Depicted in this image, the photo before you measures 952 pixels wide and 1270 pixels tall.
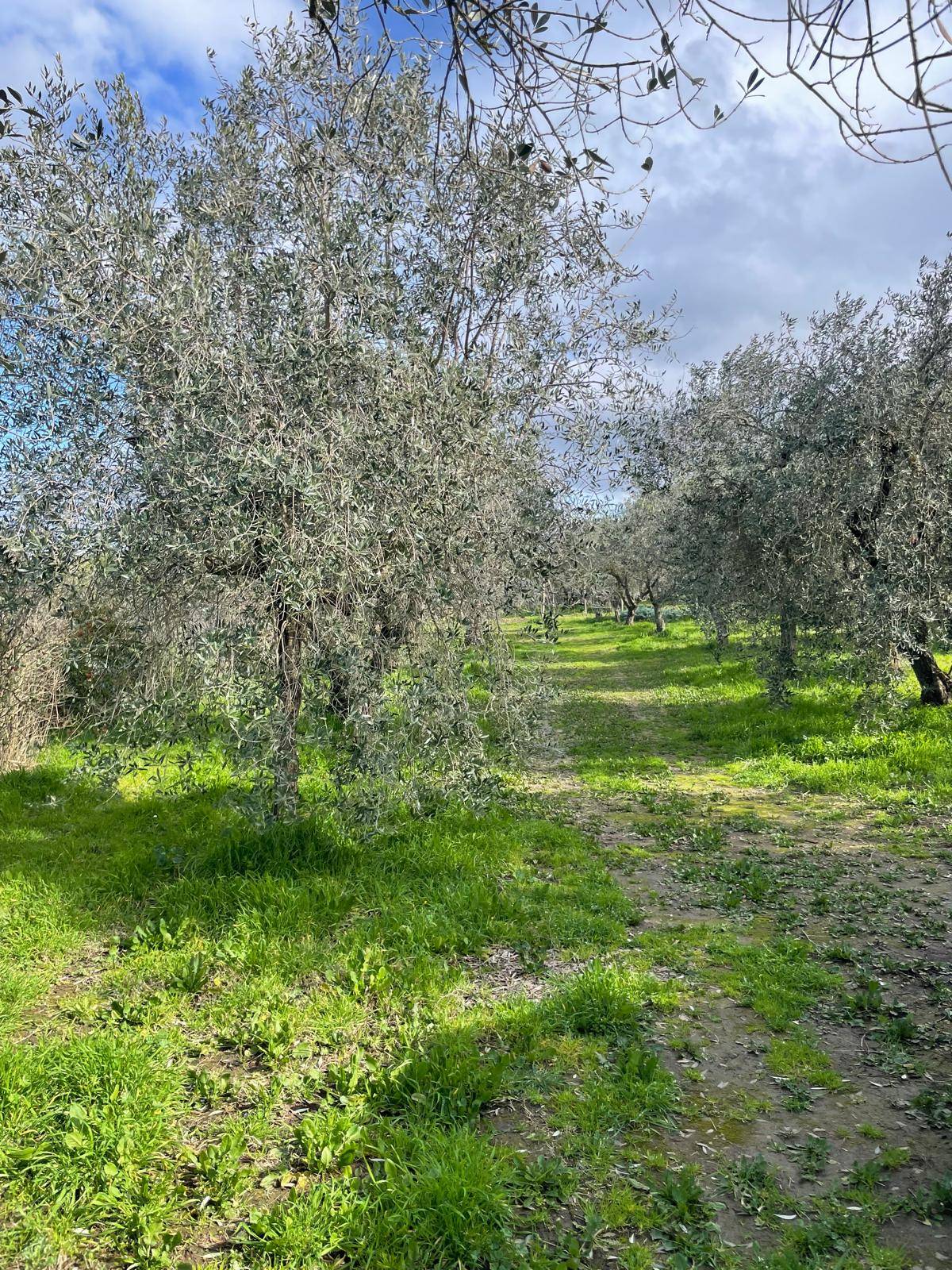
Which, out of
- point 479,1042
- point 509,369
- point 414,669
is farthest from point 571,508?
point 479,1042

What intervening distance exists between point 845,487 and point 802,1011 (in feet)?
31.7

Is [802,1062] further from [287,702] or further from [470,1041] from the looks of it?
[287,702]

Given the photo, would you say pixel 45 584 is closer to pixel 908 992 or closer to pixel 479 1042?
pixel 479 1042

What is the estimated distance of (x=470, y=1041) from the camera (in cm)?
523

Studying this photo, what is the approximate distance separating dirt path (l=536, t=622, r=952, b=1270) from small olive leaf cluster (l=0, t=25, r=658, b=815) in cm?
279

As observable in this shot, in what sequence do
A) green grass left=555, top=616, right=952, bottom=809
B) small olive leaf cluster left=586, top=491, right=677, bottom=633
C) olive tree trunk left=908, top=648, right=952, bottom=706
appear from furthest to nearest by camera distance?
small olive leaf cluster left=586, top=491, right=677, bottom=633
olive tree trunk left=908, top=648, right=952, bottom=706
green grass left=555, top=616, right=952, bottom=809

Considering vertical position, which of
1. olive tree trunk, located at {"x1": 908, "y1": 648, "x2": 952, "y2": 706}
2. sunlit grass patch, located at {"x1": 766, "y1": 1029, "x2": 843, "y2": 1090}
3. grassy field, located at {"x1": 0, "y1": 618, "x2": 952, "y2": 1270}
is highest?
olive tree trunk, located at {"x1": 908, "y1": 648, "x2": 952, "y2": 706}

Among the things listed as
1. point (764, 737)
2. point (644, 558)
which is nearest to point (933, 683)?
point (764, 737)

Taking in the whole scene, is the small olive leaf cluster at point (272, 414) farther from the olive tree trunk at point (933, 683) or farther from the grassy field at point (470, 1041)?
the olive tree trunk at point (933, 683)

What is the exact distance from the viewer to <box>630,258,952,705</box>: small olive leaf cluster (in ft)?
39.8

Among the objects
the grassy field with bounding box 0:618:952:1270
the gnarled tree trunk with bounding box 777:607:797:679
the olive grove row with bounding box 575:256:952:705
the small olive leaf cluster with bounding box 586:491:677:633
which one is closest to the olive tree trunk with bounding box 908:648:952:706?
the olive grove row with bounding box 575:256:952:705

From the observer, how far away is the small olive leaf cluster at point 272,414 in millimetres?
5676

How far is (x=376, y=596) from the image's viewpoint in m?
6.39

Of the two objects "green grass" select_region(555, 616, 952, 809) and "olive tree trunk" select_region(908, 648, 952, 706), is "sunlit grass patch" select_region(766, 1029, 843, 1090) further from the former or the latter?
"olive tree trunk" select_region(908, 648, 952, 706)
